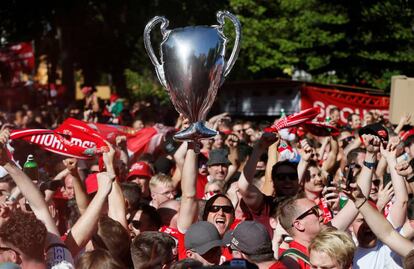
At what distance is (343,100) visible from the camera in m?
23.2

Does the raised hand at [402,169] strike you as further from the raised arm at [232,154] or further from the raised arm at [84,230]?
the raised arm at [232,154]

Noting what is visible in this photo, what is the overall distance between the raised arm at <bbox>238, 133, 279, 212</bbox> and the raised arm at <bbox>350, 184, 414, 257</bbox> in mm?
1437

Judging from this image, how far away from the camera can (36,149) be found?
1149 centimetres

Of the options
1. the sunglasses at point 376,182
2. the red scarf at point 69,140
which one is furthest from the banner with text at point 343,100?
the red scarf at point 69,140

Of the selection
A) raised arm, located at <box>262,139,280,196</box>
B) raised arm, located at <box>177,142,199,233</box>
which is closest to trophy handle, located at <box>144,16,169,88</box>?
raised arm, located at <box>177,142,199,233</box>

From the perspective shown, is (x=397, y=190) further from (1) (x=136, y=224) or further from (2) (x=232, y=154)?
(2) (x=232, y=154)

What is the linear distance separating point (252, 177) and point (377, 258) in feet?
4.12

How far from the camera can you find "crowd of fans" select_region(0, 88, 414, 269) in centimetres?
589

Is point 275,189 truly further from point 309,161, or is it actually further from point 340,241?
point 340,241

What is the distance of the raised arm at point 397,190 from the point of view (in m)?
7.39

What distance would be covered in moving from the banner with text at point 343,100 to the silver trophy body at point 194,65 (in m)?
16.1

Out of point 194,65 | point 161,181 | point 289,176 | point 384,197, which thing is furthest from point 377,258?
point 161,181

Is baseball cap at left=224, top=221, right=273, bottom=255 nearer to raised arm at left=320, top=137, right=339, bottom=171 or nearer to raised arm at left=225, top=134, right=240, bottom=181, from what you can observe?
raised arm at left=225, top=134, right=240, bottom=181

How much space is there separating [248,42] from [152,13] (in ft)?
12.2
